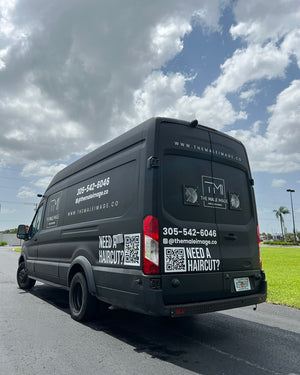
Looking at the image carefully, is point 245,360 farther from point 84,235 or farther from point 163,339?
point 84,235

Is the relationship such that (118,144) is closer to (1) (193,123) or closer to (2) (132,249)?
(1) (193,123)

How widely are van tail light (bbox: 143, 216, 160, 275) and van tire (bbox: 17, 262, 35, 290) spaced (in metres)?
5.51

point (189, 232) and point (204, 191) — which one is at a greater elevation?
point (204, 191)

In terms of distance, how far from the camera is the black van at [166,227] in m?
3.61

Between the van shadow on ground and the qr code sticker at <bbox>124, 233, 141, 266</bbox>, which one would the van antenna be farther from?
the van shadow on ground

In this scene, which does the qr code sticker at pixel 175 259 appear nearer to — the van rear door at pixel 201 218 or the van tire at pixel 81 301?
the van rear door at pixel 201 218

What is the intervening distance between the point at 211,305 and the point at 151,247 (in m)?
1.08

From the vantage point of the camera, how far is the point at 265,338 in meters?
4.29

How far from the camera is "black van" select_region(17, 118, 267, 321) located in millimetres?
3613

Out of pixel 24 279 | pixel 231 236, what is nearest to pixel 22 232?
pixel 24 279

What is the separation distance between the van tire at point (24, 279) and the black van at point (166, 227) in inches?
119

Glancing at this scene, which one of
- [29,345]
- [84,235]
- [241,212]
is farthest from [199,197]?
[29,345]

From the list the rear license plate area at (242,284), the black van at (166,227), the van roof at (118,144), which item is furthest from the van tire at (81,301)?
the rear license plate area at (242,284)

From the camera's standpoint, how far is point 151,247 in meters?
3.53
